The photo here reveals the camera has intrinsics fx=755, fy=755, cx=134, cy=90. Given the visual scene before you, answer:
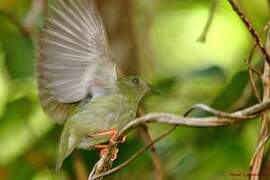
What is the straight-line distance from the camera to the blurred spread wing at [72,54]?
2078mm

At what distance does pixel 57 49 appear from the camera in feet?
6.95

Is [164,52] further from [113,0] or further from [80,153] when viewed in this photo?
[80,153]

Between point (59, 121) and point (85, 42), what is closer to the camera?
point (85, 42)

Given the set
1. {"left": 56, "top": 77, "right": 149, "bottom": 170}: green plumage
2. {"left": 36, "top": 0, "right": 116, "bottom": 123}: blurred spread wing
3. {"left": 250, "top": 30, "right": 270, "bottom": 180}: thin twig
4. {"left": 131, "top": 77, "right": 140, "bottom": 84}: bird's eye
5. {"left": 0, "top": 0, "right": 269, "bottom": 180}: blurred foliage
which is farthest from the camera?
{"left": 0, "top": 0, "right": 269, "bottom": 180}: blurred foliage

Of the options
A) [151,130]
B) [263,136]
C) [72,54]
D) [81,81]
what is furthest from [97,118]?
[151,130]

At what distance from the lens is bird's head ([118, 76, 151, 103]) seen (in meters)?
2.31

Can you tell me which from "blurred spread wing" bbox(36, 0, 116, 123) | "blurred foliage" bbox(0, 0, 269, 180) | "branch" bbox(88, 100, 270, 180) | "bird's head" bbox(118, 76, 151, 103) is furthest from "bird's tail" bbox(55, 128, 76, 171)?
"blurred foliage" bbox(0, 0, 269, 180)

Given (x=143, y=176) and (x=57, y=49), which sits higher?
(x=57, y=49)

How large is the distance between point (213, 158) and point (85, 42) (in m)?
1.19

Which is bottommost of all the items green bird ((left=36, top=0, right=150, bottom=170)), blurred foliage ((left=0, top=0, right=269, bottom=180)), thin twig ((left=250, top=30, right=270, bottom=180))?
blurred foliage ((left=0, top=0, right=269, bottom=180))

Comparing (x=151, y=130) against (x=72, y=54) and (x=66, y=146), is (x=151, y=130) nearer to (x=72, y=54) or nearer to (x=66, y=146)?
(x=66, y=146)

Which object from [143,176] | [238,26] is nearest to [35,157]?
[143,176]

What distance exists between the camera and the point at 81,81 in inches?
87.0

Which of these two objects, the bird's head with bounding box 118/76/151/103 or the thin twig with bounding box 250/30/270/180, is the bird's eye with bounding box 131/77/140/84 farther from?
the thin twig with bounding box 250/30/270/180
